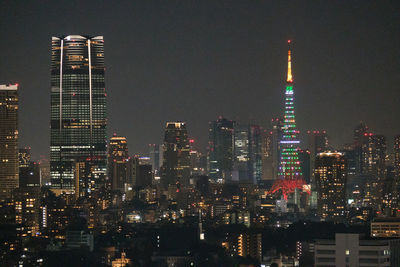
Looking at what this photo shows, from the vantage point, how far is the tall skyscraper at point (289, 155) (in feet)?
292

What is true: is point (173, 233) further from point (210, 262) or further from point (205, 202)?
point (205, 202)

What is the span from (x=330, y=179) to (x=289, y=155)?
10.1 meters

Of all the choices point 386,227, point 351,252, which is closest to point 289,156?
point 386,227

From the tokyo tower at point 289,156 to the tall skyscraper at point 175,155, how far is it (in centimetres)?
683

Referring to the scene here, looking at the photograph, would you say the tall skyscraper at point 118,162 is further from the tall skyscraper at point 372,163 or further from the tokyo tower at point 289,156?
the tall skyscraper at point 372,163

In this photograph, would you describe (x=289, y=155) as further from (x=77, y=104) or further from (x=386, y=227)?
(x=386, y=227)

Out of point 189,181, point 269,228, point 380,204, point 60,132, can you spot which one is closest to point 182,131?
point 189,181

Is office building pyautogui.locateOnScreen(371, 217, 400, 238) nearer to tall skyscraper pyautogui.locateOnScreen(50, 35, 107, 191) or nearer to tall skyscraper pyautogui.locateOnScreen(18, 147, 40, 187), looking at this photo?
tall skyscraper pyautogui.locateOnScreen(18, 147, 40, 187)

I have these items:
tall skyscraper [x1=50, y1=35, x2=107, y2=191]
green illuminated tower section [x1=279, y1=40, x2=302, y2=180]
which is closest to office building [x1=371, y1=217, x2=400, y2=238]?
tall skyscraper [x1=50, y1=35, x2=107, y2=191]

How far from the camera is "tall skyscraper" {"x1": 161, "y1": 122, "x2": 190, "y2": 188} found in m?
94.4

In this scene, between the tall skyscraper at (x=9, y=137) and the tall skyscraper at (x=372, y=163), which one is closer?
the tall skyscraper at (x=9, y=137)

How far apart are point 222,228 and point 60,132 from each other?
2642cm

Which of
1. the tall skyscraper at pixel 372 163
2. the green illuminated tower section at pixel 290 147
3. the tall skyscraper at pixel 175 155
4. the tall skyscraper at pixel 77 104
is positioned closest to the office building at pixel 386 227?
the tall skyscraper at pixel 372 163

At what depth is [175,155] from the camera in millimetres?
95875
